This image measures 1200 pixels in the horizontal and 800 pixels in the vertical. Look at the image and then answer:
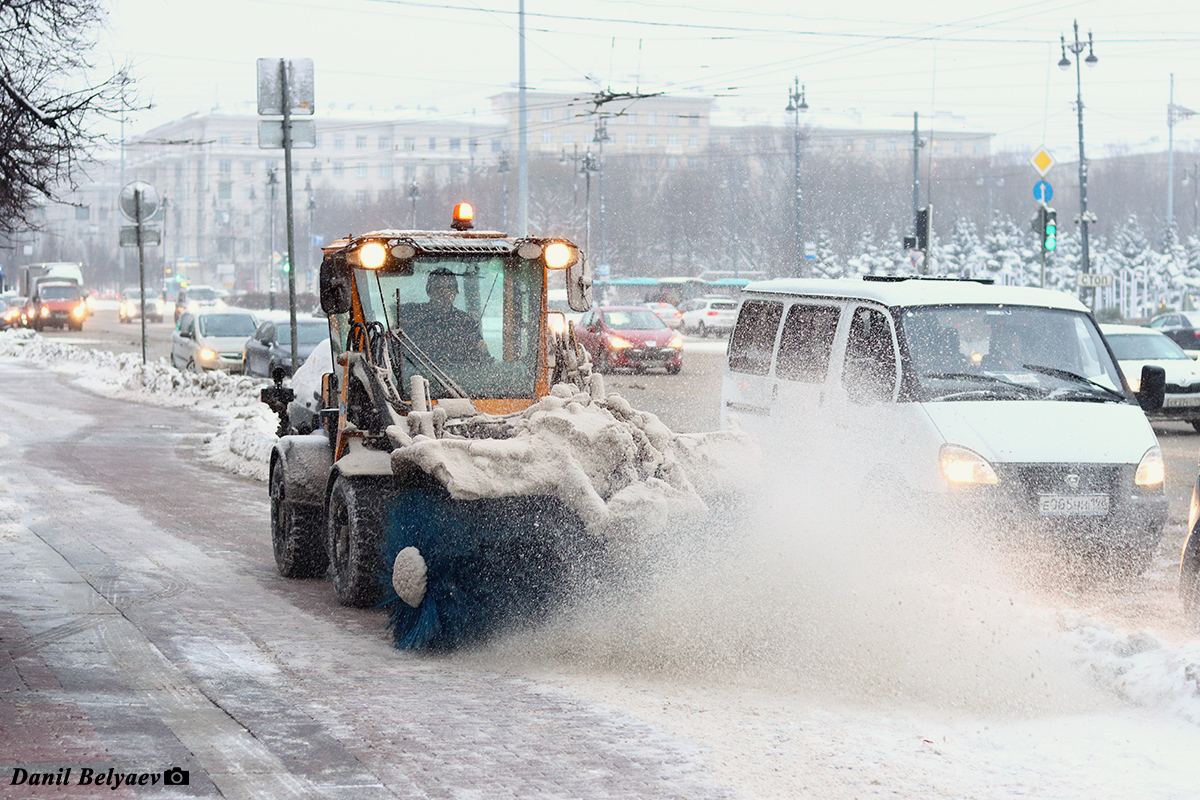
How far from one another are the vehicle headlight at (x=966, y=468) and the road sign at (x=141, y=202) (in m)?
18.6

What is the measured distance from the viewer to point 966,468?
26.3 ft

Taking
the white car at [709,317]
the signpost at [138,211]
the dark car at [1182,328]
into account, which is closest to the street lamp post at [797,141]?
the white car at [709,317]

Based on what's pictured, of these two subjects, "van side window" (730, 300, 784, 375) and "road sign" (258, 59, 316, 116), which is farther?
"road sign" (258, 59, 316, 116)

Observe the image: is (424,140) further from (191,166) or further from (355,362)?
(355,362)

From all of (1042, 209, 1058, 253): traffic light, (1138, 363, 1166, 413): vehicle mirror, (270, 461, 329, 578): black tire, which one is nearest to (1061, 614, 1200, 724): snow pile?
(1138, 363, 1166, 413): vehicle mirror

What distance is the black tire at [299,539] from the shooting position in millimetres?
9023

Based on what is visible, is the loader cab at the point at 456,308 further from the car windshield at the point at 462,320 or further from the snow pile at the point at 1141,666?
the snow pile at the point at 1141,666

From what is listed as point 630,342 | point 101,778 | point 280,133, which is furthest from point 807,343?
point 630,342

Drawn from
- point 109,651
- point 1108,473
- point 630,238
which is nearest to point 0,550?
point 109,651

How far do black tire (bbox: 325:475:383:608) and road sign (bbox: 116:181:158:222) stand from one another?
1682cm

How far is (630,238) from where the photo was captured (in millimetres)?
81250

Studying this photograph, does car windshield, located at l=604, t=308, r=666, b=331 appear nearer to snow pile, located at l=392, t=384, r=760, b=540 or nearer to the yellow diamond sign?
the yellow diamond sign

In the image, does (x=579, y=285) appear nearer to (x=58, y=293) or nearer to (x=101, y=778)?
(x=101, y=778)

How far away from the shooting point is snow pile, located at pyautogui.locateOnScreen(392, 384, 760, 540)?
6746 mm
